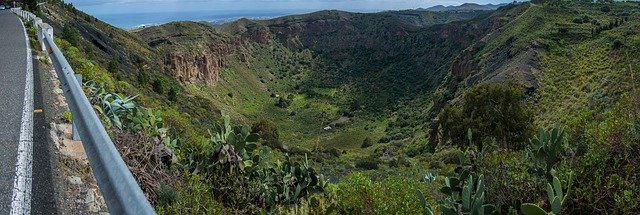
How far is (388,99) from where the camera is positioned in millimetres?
95438

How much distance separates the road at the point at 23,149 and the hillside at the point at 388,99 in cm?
85

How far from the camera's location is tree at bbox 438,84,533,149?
2461cm

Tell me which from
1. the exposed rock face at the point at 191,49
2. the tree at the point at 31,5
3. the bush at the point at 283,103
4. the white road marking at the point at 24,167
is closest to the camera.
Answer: the white road marking at the point at 24,167

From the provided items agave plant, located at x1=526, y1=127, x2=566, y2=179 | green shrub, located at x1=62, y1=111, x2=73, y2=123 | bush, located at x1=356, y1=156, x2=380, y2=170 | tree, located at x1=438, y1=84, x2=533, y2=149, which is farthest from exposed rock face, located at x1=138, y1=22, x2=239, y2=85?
agave plant, located at x1=526, y1=127, x2=566, y2=179

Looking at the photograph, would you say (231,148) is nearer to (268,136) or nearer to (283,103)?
(268,136)

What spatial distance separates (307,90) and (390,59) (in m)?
30.1

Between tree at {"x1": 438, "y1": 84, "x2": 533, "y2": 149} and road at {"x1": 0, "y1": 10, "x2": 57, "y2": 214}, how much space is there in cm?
1917

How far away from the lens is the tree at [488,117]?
80.7ft

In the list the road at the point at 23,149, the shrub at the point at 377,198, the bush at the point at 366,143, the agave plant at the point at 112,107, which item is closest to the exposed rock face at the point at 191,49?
the bush at the point at 366,143

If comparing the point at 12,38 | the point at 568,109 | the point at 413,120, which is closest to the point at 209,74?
the point at 413,120

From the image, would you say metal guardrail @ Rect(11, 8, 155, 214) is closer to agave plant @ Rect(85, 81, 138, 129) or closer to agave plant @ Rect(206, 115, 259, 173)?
agave plant @ Rect(85, 81, 138, 129)

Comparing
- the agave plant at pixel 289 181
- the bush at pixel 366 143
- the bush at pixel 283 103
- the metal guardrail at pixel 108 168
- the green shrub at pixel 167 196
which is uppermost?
the metal guardrail at pixel 108 168

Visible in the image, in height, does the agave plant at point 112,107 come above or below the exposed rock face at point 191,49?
above

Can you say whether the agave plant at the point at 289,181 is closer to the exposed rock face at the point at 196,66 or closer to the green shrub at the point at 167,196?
the green shrub at the point at 167,196
